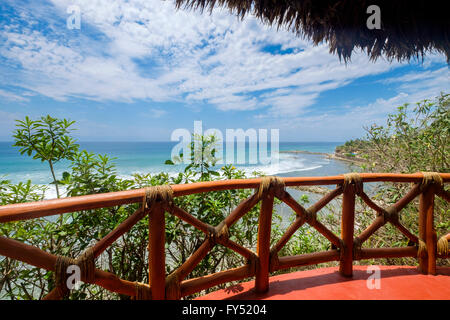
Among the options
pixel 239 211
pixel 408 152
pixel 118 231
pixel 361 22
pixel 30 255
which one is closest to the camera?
pixel 30 255

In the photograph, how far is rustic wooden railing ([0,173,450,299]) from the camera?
808 millimetres

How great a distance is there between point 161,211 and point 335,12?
2959 mm

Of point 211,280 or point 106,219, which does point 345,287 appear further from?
point 106,219

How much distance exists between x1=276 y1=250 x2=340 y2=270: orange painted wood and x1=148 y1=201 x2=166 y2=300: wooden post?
2.36ft

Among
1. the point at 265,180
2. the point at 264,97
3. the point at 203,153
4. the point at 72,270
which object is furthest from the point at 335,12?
the point at 264,97

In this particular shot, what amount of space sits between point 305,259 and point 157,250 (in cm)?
98

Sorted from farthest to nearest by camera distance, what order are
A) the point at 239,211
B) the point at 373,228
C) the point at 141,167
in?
the point at 141,167 → the point at 373,228 → the point at 239,211

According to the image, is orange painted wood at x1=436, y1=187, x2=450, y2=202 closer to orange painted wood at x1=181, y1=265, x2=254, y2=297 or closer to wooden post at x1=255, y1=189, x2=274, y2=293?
wooden post at x1=255, y1=189, x2=274, y2=293

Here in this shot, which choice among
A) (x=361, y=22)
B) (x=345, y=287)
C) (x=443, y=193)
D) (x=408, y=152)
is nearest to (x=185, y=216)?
(x=345, y=287)

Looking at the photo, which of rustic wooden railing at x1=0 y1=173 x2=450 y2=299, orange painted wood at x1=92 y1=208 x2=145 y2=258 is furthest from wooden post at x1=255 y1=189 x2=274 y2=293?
orange painted wood at x1=92 y1=208 x2=145 y2=258

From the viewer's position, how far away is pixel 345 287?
134 cm

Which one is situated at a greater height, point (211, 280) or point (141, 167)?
point (211, 280)

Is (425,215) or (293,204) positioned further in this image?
(425,215)
